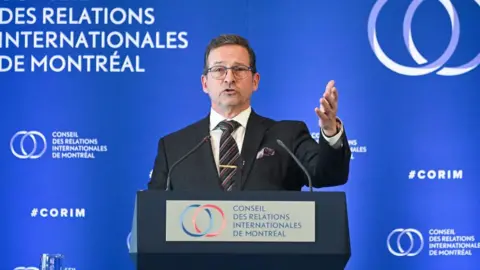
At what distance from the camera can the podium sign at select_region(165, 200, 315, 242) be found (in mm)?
2305

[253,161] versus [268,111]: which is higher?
[268,111]

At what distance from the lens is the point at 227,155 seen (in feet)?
10.7

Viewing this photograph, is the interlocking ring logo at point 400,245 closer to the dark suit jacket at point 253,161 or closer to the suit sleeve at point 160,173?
the dark suit jacket at point 253,161

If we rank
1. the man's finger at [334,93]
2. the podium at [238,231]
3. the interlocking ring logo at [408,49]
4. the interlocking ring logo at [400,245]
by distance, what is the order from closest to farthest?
the podium at [238,231] < the man's finger at [334,93] < the interlocking ring logo at [400,245] < the interlocking ring logo at [408,49]

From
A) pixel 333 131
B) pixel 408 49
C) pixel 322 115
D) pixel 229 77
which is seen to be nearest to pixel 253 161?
pixel 229 77

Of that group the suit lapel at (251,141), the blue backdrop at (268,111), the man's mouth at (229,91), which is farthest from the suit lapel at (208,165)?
the blue backdrop at (268,111)

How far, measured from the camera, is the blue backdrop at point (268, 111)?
201 inches

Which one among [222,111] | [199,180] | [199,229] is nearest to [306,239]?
[199,229]

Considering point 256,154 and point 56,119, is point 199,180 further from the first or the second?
point 56,119

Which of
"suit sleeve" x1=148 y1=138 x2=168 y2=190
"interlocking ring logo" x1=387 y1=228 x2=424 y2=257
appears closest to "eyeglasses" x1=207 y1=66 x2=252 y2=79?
"suit sleeve" x1=148 y1=138 x2=168 y2=190

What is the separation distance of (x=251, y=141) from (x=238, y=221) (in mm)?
1020

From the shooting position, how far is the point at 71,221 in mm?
5090

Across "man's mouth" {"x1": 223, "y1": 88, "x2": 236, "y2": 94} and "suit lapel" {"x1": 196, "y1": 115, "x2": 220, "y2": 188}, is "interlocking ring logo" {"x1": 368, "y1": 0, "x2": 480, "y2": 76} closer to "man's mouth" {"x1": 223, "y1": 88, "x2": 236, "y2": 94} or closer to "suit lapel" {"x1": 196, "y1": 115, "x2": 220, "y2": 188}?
"man's mouth" {"x1": 223, "y1": 88, "x2": 236, "y2": 94}

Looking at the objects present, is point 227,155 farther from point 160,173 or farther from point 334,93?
point 334,93
